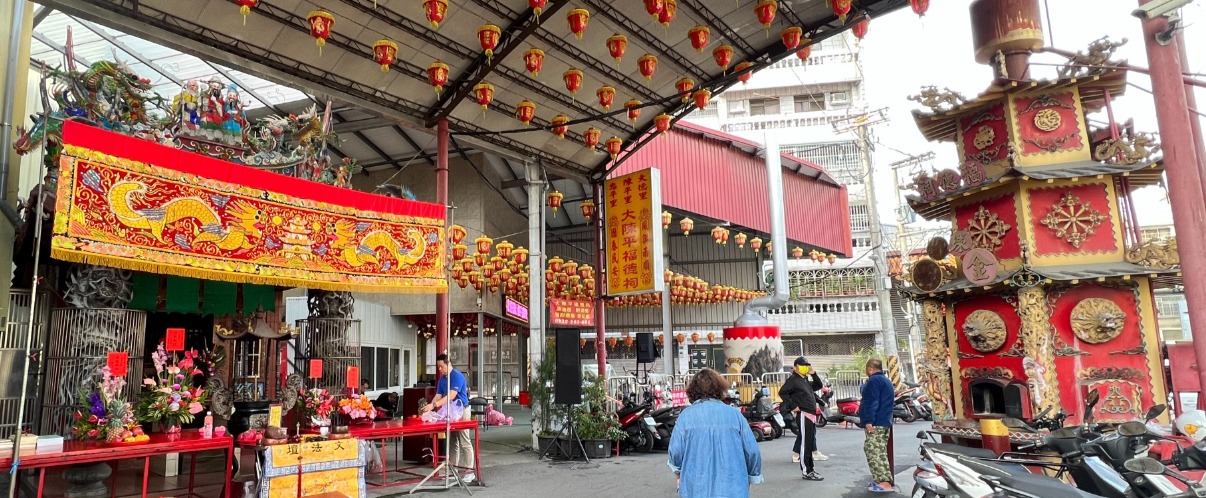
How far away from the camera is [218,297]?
959 centimetres

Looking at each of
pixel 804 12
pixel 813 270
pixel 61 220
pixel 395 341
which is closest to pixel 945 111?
pixel 804 12

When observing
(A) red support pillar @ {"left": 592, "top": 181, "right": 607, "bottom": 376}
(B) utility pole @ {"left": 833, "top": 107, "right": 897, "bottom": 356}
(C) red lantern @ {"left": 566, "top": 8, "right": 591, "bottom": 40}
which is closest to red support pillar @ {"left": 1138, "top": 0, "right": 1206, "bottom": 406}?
(C) red lantern @ {"left": 566, "top": 8, "right": 591, "bottom": 40}

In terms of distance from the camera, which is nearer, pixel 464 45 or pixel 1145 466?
pixel 1145 466

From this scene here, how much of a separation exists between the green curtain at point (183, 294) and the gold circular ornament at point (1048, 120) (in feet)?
37.5

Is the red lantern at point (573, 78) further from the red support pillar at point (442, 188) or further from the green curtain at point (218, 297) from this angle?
the green curtain at point (218, 297)

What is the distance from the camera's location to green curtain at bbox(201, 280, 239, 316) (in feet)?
31.0

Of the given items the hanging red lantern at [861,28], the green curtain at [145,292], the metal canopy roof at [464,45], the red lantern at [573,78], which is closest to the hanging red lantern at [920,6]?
the hanging red lantern at [861,28]

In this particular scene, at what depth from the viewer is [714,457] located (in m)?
4.35

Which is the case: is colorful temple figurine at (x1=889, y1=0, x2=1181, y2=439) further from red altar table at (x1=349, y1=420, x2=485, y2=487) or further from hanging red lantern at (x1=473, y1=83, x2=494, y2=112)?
hanging red lantern at (x1=473, y1=83, x2=494, y2=112)

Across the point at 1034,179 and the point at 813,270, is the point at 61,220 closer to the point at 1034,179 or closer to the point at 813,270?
the point at 1034,179

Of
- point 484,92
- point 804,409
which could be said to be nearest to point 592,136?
point 484,92

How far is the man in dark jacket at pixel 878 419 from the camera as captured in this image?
7.35 m

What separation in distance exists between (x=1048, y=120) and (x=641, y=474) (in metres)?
7.02

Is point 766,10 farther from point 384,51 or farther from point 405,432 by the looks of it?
point 405,432
